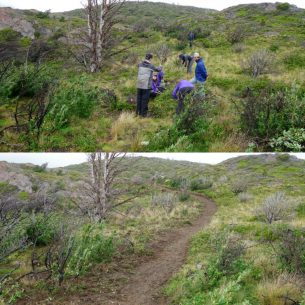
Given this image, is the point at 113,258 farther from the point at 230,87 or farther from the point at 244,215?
the point at 230,87

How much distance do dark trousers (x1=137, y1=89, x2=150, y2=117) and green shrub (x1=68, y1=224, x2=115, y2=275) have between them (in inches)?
128

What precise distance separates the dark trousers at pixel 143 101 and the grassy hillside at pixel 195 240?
6.03ft

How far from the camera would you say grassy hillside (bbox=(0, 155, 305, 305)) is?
22.9 feet

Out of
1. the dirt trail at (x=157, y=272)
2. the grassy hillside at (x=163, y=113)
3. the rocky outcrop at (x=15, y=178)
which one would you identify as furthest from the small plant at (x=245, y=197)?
the rocky outcrop at (x=15, y=178)

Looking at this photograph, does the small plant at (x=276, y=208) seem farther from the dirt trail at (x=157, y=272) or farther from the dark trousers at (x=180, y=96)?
the dark trousers at (x=180, y=96)

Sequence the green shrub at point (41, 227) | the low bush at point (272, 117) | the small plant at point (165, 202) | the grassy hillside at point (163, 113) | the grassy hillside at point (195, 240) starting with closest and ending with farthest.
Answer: the grassy hillside at point (195, 240)
the grassy hillside at point (163, 113)
the low bush at point (272, 117)
the green shrub at point (41, 227)
the small plant at point (165, 202)

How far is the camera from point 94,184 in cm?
1227

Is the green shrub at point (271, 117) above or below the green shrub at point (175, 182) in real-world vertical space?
above

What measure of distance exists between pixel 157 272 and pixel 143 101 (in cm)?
437

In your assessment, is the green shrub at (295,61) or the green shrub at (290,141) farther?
the green shrub at (295,61)

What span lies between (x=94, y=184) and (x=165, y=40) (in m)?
19.2

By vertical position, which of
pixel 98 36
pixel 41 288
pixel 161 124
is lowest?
pixel 41 288

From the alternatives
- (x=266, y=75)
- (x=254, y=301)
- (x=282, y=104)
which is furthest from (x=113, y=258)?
(x=266, y=75)

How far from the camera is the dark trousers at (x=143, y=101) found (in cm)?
1000
